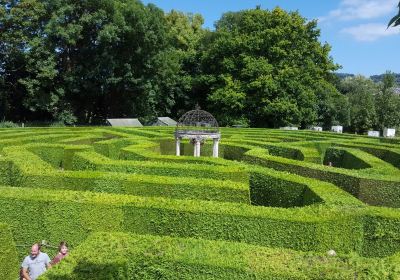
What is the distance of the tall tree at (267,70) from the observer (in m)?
50.8

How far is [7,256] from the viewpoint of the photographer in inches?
451

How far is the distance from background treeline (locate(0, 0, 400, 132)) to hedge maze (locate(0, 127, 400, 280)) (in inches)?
1179

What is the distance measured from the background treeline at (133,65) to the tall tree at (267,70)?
0.13 m

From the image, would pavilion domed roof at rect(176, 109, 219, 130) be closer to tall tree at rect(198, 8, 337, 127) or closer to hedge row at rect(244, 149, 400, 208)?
hedge row at rect(244, 149, 400, 208)

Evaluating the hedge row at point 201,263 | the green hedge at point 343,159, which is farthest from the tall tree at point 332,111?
the hedge row at point 201,263

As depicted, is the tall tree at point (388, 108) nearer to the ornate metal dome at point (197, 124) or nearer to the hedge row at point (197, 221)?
the ornate metal dome at point (197, 124)

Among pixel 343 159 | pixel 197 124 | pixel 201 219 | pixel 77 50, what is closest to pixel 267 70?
pixel 197 124

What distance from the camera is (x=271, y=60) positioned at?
52.9 metres

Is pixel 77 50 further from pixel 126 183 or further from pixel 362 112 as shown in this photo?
pixel 362 112

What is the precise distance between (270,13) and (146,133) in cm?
2901

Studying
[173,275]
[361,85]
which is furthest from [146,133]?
[361,85]

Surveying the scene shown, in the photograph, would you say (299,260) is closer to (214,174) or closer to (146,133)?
A: (214,174)

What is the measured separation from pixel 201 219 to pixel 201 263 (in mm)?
3537

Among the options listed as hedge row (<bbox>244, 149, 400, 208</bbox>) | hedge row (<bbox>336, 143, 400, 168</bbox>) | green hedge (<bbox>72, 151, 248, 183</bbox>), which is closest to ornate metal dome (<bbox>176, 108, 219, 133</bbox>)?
hedge row (<bbox>336, 143, 400, 168</bbox>)
